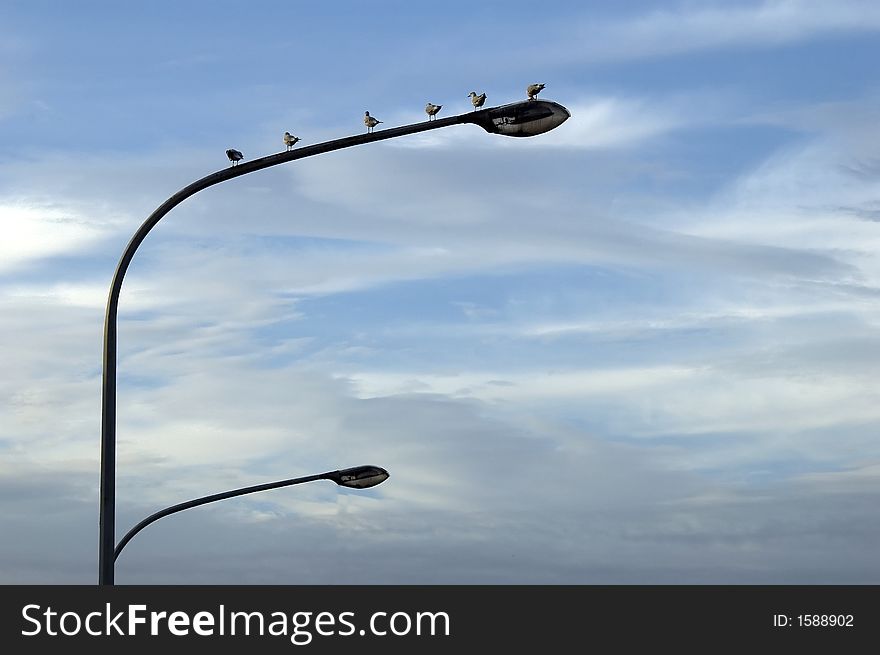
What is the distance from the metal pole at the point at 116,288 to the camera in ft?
46.5

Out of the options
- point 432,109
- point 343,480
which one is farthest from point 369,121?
point 343,480

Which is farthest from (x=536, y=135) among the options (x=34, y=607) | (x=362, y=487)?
(x=362, y=487)

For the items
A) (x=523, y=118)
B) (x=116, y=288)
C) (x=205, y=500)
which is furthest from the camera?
(x=205, y=500)

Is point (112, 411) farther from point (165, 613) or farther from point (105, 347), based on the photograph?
point (165, 613)

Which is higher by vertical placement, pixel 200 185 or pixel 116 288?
pixel 200 185

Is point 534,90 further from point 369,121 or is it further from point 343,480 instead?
point 343,480

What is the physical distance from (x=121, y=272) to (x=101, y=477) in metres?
2.19

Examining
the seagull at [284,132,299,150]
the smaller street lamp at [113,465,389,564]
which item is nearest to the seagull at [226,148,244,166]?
the seagull at [284,132,299,150]

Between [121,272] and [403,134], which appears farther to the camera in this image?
[403,134]

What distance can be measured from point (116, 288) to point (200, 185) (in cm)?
145

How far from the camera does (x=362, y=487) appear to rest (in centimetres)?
2770

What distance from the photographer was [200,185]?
14.9m

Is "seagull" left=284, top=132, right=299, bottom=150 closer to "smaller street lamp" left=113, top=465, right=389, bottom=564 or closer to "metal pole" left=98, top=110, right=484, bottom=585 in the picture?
"metal pole" left=98, top=110, right=484, bottom=585

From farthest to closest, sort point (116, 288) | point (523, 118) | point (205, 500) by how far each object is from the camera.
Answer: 1. point (205, 500)
2. point (523, 118)
3. point (116, 288)
